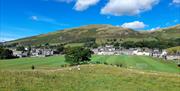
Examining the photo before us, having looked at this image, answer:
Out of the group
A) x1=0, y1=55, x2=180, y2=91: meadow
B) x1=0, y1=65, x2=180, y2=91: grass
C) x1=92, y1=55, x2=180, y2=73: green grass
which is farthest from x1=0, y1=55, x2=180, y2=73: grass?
x1=0, y1=65, x2=180, y2=91: grass

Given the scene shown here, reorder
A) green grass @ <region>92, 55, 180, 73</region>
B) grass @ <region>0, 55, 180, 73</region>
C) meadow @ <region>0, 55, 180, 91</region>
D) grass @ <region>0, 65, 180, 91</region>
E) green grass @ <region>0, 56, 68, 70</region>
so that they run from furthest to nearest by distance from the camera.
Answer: green grass @ <region>0, 56, 68, 70</region>
grass @ <region>0, 55, 180, 73</region>
green grass @ <region>92, 55, 180, 73</region>
meadow @ <region>0, 55, 180, 91</region>
grass @ <region>0, 65, 180, 91</region>

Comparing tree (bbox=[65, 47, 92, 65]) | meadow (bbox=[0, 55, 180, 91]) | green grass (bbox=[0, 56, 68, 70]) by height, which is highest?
tree (bbox=[65, 47, 92, 65])

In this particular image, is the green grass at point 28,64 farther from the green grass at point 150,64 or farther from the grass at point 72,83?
the grass at point 72,83

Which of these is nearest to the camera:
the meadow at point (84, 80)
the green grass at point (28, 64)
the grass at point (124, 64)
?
the meadow at point (84, 80)

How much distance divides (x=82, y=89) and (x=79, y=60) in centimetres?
7813

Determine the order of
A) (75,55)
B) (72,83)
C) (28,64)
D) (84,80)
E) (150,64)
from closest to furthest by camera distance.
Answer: (72,83), (84,80), (75,55), (150,64), (28,64)

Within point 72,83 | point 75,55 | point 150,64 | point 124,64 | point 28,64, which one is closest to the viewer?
point 72,83

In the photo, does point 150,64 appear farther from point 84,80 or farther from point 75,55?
point 84,80

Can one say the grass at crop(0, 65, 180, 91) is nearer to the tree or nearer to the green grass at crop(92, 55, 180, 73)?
the green grass at crop(92, 55, 180, 73)

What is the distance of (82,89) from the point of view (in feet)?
92.9

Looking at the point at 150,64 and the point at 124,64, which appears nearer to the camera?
the point at 124,64

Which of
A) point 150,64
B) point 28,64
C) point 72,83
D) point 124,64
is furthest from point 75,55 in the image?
point 72,83

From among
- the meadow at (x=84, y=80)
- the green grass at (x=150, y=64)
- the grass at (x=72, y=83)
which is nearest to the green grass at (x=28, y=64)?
the green grass at (x=150, y=64)

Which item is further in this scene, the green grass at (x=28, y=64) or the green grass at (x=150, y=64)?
the green grass at (x=28, y=64)
